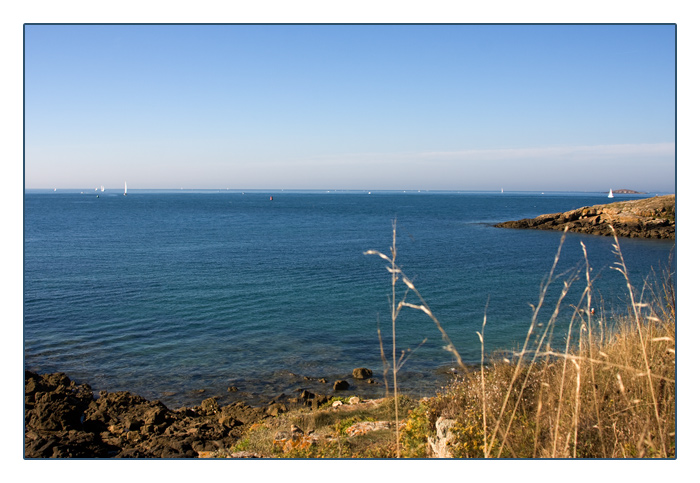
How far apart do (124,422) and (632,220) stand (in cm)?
5222

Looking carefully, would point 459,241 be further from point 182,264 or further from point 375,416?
point 375,416

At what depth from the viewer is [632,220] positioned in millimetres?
49438

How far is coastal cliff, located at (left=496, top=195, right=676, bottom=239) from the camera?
46344mm

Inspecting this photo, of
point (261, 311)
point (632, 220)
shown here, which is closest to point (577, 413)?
point (261, 311)

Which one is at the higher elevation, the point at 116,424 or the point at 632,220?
the point at 632,220

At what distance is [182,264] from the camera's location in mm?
30625

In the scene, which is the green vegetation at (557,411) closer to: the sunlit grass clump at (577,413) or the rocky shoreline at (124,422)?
the sunlit grass clump at (577,413)

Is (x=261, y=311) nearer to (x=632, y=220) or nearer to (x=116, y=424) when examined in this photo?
(x=116, y=424)

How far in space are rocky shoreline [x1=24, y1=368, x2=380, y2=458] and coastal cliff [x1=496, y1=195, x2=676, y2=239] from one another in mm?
38825

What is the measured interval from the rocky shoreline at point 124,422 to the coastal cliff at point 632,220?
38825mm

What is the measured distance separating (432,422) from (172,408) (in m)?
7.54

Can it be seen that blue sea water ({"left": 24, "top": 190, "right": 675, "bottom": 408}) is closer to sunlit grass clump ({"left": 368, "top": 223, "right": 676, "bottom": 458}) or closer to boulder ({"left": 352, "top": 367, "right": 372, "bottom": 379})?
boulder ({"left": 352, "top": 367, "right": 372, "bottom": 379})

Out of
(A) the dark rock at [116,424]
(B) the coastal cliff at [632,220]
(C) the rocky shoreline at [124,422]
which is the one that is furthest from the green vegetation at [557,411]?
(B) the coastal cliff at [632,220]

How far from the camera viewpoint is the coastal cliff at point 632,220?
46.3 metres
